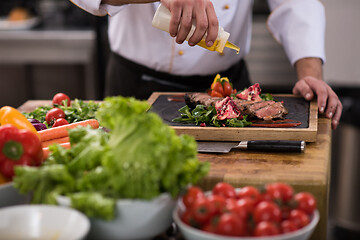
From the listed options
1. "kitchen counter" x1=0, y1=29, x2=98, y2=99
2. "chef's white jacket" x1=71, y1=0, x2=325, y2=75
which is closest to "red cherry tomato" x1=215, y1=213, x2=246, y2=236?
"chef's white jacket" x1=71, y1=0, x2=325, y2=75

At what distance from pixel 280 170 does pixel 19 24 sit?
10.9ft

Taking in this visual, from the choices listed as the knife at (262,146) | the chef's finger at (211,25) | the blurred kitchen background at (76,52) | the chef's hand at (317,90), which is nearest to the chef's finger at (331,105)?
the chef's hand at (317,90)

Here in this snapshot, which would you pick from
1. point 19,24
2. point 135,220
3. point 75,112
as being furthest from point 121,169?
point 19,24

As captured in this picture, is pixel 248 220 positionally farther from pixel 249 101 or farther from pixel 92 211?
pixel 249 101

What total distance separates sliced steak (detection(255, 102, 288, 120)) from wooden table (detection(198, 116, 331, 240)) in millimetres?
206

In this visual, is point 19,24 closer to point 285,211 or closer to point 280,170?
point 280,170

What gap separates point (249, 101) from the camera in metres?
1.95

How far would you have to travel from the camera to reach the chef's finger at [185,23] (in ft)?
5.50

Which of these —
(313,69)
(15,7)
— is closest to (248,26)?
(313,69)

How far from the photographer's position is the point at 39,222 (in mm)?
1091

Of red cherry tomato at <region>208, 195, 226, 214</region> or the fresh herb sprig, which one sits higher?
red cherry tomato at <region>208, 195, 226, 214</region>

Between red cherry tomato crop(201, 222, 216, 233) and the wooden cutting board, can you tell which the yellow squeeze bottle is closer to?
the wooden cutting board

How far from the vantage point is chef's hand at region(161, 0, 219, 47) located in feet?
5.50

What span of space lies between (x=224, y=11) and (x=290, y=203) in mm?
1488
